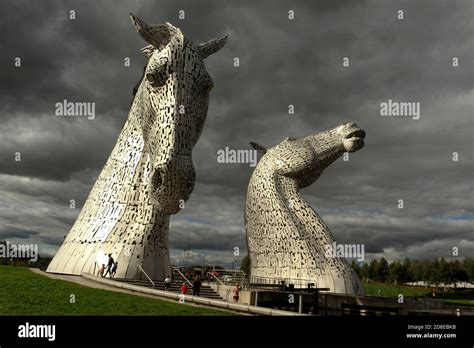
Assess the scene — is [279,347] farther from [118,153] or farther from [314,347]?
[118,153]

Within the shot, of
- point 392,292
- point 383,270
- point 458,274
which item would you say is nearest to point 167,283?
point 392,292

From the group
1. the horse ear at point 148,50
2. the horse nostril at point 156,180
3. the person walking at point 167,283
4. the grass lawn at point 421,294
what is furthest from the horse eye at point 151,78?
the grass lawn at point 421,294

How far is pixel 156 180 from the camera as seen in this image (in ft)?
43.1

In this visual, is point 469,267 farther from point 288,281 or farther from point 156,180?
point 156,180

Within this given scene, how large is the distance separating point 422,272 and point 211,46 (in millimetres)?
68686

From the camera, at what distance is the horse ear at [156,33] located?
1430 centimetres

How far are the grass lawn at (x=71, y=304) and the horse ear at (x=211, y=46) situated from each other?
316 inches

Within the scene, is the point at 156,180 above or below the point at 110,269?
above

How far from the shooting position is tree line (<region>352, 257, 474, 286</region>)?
66.9 meters

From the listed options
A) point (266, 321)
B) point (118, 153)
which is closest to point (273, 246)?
point (118, 153)

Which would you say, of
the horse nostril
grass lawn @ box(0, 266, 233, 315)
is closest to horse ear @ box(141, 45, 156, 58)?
the horse nostril

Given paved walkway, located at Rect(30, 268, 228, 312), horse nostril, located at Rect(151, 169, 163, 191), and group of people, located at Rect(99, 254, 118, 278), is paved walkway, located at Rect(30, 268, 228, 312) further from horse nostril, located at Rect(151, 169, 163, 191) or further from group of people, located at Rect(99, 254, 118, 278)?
Result: horse nostril, located at Rect(151, 169, 163, 191)

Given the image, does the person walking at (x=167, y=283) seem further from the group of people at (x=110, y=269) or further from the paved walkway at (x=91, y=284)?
the group of people at (x=110, y=269)

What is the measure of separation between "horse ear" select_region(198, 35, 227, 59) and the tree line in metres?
60.6
